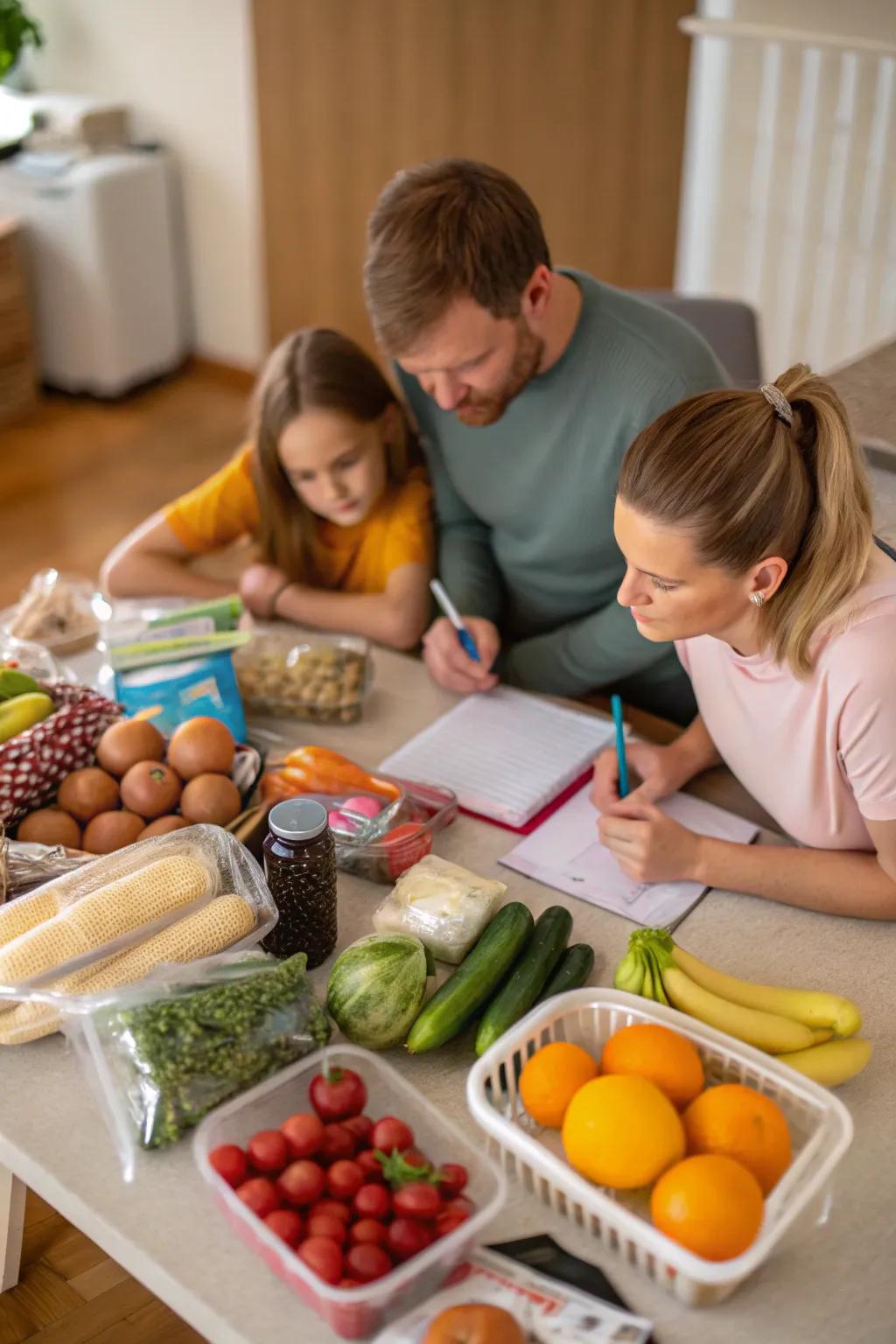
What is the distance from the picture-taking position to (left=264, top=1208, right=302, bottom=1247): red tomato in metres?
0.97

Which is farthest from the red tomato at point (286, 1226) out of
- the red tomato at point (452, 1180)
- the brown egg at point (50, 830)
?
the brown egg at point (50, 830)

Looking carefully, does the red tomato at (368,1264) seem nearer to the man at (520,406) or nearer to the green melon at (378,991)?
the green melon at (378,991)

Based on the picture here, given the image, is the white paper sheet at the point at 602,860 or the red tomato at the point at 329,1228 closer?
the red tomato at the point at 329,1228

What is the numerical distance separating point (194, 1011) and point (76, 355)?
3789 mm

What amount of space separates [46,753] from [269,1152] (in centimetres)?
58

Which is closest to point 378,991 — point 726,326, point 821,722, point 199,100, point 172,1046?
point 172,1046

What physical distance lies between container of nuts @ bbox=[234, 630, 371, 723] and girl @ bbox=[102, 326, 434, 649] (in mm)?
242

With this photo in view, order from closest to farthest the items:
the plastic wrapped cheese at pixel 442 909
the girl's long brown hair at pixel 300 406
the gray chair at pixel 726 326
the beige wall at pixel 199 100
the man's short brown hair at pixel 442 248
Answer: the plastic wrapped cheese at pixel 442 909
the man's short brown hair at pixel 442 248
the girl's long brown hair at pixel 300 406
the gray chair at pixel 726 326
the beige wall at pixel 199 100

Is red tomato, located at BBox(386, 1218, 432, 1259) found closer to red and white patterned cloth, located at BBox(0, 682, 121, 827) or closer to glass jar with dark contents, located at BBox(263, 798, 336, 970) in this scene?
glass jar with dark contents, located at BBox(263, 798, 336, 970)

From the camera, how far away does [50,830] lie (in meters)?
1.39

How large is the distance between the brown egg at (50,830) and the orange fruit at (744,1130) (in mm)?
703

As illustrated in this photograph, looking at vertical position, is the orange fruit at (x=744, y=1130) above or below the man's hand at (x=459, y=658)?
above

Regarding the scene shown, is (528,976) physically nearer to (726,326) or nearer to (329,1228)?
(329,1228)

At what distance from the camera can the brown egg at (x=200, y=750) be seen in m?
1.46
